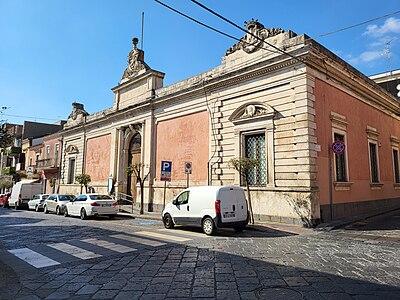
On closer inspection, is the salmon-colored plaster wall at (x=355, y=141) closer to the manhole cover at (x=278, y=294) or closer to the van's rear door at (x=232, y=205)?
the van's rear door at (x=232, y=205)

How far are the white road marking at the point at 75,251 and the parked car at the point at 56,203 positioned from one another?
38.9ft

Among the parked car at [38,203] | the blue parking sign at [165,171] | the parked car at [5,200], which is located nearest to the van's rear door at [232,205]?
the blue parking sign at [165,171]

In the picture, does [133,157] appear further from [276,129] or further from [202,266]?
[202,266]

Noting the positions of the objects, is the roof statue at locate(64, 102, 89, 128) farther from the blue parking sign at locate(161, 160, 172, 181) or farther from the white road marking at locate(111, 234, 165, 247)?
the white road marking at locate(111, 234, 165, 247)

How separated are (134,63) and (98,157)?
8926 millimetres

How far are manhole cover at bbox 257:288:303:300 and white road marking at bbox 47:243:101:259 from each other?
173 inches

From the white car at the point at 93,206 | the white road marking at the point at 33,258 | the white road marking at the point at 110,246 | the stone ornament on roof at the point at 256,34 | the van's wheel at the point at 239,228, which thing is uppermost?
the stone ornament on roof at the point at 256,34

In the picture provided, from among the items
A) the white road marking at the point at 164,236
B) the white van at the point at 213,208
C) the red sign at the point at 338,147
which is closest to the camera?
the white road marking at the point at 164,236

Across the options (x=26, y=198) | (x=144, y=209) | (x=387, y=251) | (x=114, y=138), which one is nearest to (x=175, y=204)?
(x=387, y=251)

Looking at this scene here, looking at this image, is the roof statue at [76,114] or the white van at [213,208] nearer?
the white van at [213,208]

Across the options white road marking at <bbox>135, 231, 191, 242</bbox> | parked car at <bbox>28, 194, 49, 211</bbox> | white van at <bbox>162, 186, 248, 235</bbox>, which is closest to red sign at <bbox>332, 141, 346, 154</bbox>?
white van at <bbox>162, 186, 248, 235</bbox>

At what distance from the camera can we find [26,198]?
26828 mm

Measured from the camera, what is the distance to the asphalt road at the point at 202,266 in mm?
4625

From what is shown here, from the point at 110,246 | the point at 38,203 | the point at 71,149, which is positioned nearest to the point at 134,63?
the point at 71,149
